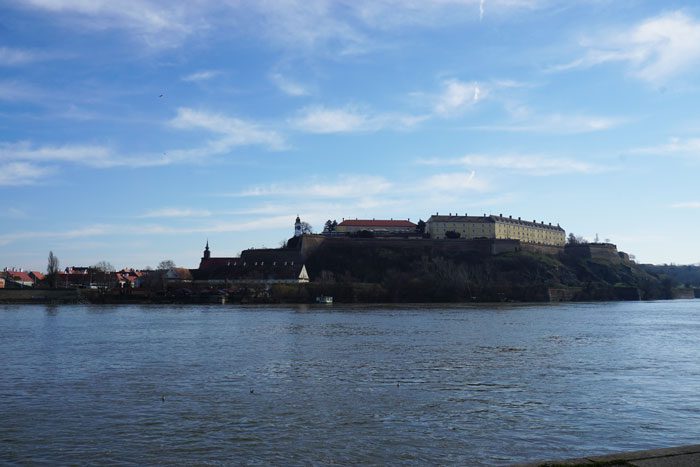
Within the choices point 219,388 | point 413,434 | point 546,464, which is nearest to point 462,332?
point 219,388

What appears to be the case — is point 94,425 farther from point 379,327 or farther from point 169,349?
point 379,327

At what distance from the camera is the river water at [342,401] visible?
1162 cm

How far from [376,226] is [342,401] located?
119m

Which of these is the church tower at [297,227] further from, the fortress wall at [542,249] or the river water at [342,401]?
the river water at [342,401]

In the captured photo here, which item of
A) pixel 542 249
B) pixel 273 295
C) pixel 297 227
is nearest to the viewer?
pixel 273 295

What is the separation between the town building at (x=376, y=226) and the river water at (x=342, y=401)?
333ft

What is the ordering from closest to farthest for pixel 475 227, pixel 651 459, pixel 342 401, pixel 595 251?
pixel 651 459 → pixel 342 401 → pixel 595 251 → pixel 475 227

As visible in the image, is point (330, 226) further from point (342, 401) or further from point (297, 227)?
point (342, 401)

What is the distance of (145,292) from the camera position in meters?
99.4

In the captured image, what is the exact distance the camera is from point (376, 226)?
135m

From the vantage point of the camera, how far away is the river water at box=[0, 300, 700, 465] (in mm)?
11617

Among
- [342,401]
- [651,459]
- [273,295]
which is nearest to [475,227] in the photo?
[273,295]

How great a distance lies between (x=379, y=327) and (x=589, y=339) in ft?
46.1

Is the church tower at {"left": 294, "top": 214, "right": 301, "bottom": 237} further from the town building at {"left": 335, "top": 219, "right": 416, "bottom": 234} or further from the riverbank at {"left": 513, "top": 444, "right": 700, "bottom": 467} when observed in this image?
the riverbank at {"left": 513, "top": 444, "right": 700, "bottom": 467}
